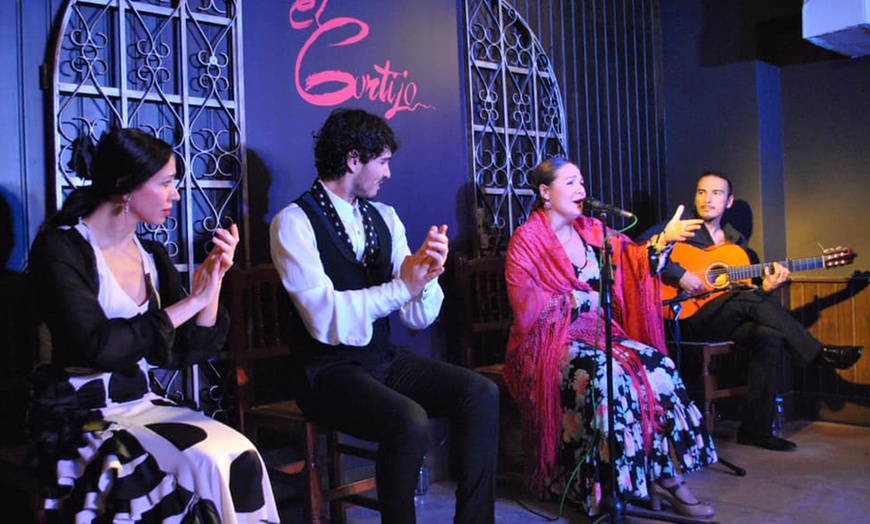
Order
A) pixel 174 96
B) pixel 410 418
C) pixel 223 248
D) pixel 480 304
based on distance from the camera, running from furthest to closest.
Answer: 1. pixel 480 304
2. pixel 174 96
3. pixel 410 418
4. pixel 223 248

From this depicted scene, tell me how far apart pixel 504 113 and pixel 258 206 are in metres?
1.60

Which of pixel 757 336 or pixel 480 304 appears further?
pixel 757 336

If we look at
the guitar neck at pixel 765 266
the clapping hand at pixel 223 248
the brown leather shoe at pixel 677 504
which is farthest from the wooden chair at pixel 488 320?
the clapping hand at pixel 223 248

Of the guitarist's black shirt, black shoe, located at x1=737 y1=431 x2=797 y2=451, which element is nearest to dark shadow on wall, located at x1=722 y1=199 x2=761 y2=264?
the guitarist's black shirt

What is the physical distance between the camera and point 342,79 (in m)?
3.74

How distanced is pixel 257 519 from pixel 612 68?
149 inches

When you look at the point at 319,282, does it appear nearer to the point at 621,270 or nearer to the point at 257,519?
the point at 257,519

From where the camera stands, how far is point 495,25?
4500 mm

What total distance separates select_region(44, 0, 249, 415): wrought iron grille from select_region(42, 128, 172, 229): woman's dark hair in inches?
20.4

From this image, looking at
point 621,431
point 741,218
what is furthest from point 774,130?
point 621,431

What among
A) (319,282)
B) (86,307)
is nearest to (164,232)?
(319,282)

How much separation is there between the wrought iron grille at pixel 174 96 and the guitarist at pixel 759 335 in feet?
7.98

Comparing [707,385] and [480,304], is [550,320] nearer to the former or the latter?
[480,304]

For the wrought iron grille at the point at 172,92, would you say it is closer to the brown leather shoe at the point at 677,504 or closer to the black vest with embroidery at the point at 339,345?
the black vest with embroidery at the point at 339,345
